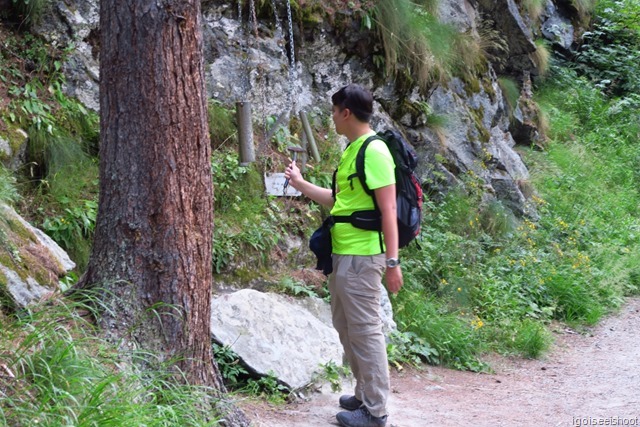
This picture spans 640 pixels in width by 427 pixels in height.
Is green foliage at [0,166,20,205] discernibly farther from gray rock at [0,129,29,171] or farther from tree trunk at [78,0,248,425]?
tree trunk at [78,0,248,425]

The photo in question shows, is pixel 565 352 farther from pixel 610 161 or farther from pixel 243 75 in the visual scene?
pixel 610 161

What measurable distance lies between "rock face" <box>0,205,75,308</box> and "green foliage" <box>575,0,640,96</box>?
14.8 metres

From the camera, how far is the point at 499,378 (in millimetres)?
7020

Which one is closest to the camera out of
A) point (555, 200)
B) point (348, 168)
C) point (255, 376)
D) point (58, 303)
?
point (58, 303)

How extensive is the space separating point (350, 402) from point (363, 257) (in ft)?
4.05

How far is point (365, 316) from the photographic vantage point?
Result: 470 cm

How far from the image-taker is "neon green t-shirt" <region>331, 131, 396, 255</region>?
4555 mm

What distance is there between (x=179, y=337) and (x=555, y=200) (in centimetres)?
936

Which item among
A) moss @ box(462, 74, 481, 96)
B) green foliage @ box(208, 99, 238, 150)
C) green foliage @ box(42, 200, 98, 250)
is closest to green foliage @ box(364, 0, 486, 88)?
moss @ box(462, 74, 481, 96)

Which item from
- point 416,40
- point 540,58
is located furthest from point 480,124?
point 540,58

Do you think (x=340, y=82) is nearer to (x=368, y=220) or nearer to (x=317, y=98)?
(x=317, y=98)

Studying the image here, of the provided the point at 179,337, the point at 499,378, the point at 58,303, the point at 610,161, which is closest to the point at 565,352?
the point at 499,378

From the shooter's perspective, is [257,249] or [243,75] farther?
[243,75]

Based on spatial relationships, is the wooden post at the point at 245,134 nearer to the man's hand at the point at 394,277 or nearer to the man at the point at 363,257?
the man at the point at 363,257
